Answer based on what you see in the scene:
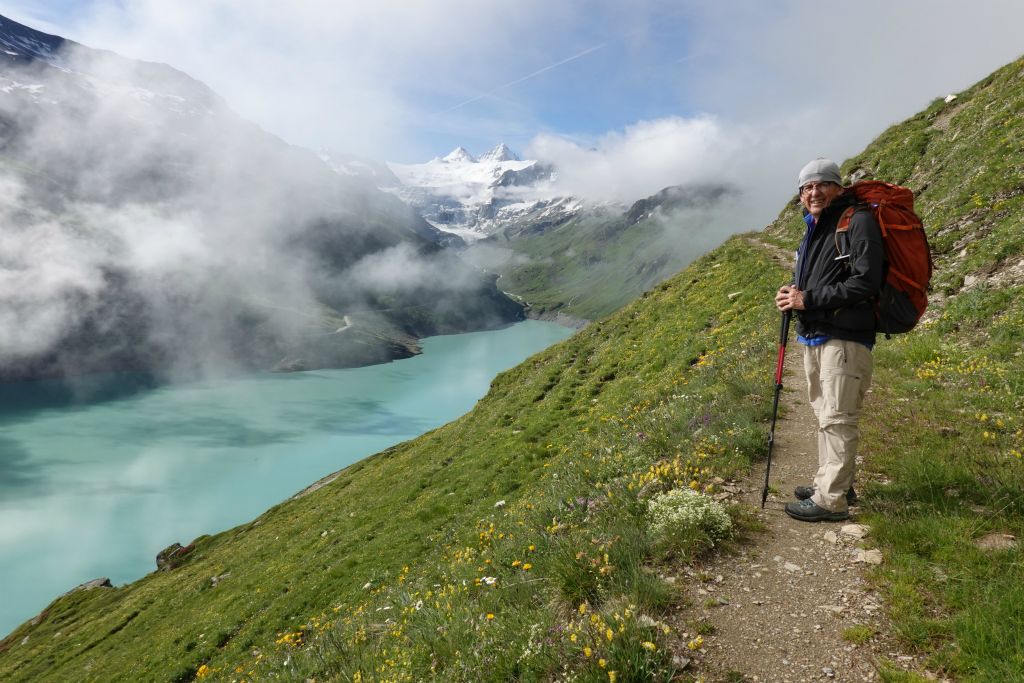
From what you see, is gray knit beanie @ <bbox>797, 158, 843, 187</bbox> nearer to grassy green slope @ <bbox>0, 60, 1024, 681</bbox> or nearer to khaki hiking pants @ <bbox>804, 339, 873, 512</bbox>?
khaki hiking pants @ <bbox>804, 339, 873, 512</bbox>

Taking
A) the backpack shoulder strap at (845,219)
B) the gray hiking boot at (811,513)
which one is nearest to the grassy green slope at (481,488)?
the gray hiking boot at (811,513)

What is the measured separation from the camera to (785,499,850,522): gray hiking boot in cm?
671

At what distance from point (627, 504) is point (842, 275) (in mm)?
4564

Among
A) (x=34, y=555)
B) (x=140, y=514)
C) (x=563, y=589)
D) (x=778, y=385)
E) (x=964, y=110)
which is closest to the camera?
(x=563, y=589)

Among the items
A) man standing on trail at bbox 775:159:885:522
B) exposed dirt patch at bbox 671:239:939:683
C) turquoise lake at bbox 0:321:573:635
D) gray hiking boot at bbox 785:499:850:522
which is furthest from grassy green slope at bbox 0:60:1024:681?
turquoise lake at bbox 0:321:573:635

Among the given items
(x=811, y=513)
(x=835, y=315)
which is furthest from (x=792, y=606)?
(x=835, y=315)

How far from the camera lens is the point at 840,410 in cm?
653

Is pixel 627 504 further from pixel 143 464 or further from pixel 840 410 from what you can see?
pixel 143 464

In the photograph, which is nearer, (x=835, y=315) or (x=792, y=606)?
(x=792, y=606)

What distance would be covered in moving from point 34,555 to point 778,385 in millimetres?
128246

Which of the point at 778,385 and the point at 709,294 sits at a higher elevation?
the point at 709,294

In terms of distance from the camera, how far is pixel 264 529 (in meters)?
39.9

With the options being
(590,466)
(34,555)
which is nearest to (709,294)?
(590,466)

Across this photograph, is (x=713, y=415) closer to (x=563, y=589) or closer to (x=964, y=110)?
(x=563, y=589)
